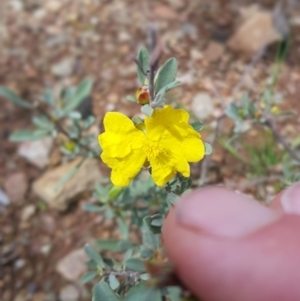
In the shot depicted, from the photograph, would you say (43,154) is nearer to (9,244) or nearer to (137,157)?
(9,244)

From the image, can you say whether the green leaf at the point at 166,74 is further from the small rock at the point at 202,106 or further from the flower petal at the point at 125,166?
the small rock at the point at 202,106

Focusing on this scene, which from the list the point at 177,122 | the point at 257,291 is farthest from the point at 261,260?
the point at 177,122

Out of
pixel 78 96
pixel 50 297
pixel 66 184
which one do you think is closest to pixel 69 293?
pixel 50 297

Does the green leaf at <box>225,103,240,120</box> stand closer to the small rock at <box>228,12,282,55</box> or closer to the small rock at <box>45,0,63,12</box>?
the small rock at <box>228,12,282,55</box>

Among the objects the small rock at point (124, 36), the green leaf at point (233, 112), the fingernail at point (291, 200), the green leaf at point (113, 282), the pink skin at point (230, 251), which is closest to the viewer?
the pink skin at point (230, 251)

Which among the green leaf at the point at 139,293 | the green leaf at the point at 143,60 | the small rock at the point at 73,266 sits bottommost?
the small rock at the point at 73,266

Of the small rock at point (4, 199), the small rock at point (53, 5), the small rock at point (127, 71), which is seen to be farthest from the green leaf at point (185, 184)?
the small rock at point (53, 5)
